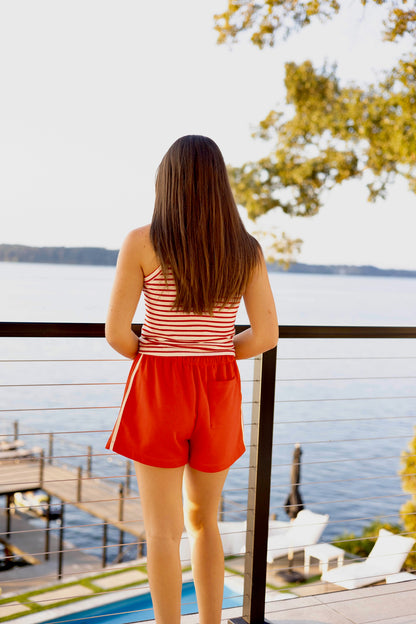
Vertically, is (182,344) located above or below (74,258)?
below

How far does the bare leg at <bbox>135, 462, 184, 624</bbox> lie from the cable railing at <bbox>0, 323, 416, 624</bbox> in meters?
0.16

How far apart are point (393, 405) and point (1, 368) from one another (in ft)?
56.4

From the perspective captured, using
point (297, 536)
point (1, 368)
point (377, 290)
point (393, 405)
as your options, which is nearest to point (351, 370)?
point (393, 405)

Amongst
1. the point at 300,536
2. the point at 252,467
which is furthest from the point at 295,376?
the point at 252,467

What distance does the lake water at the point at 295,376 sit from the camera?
23.4 metres

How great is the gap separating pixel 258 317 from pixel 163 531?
24.0 inches

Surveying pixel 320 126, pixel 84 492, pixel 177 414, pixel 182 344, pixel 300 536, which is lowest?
pixel 84 492

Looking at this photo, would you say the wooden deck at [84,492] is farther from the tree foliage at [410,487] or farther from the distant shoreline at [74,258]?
the distant shoreline at [74,258]

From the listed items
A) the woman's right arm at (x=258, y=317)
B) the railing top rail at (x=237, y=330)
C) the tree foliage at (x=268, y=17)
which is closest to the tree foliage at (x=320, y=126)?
the tree foliage at (x=268, y=17)

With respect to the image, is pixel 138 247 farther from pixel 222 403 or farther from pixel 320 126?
pixel 320 126

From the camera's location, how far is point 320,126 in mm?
12094

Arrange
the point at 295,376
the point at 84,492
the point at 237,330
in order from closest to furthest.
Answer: the point at 237,330 < the point at 84,492 < the point at 295,376

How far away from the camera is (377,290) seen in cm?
3784

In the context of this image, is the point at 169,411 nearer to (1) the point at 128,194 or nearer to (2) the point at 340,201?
(2) the point at 340,201
